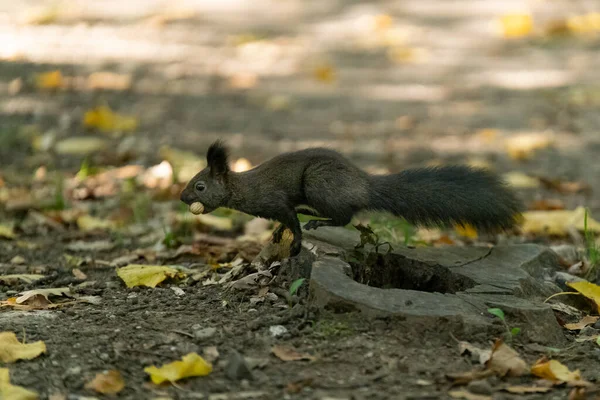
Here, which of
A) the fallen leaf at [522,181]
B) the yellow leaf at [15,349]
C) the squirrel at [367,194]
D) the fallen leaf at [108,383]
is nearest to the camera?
the fallen leaf at [108,383]

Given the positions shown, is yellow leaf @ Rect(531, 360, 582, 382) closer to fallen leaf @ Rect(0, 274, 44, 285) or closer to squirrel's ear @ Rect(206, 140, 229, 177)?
squirrel's ear @ Rect(206, 140, 229, 177)

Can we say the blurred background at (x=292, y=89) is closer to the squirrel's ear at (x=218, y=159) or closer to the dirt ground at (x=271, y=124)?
the dirt ground at (x=271, y=124)

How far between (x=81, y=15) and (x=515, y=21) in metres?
5.32

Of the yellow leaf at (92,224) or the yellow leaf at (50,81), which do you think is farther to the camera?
the yellow leaf at (50,81)

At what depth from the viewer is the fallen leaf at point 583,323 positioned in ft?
11.5

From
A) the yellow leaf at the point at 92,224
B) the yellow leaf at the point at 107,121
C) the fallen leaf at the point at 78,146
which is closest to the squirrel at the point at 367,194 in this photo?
the yellow leaf at the point at 92,224

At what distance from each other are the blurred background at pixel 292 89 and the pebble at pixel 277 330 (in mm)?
2734

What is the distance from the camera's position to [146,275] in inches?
152

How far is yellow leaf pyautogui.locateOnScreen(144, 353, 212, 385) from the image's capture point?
2.84m

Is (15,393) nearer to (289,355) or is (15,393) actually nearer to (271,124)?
(289,355)

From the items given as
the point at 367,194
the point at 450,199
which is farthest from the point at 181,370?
the point at 450,199

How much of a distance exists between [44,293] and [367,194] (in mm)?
1444

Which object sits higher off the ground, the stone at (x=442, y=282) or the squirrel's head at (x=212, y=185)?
the squirrel's head at (x=212, y=185)

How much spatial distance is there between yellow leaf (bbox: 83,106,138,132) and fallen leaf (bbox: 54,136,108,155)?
0.70ft
